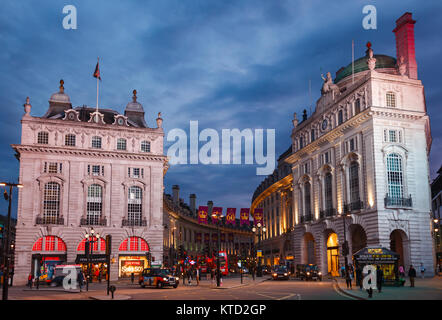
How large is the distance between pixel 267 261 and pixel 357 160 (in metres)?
51.8

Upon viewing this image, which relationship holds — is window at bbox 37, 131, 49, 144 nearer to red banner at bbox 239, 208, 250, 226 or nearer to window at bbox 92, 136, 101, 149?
window at bbox 92, 136, 101, 149

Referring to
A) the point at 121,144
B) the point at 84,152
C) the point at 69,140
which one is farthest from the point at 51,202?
the point at 121,144

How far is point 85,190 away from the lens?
66000 millimetres

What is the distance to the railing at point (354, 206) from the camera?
54.4 metres

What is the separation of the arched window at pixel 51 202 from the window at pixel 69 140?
18.8 ft

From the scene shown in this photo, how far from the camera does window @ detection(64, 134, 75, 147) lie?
66250mm

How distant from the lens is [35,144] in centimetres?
6462

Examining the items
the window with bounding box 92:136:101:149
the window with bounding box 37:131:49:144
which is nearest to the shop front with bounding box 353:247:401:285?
the window with bounding box 92:136:101:149

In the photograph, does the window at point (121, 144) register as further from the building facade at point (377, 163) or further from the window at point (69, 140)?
the building facade at point (377, 163)

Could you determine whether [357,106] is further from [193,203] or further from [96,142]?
[193,203]

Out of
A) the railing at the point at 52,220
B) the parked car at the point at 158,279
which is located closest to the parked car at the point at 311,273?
the parked car at the point at 158,279

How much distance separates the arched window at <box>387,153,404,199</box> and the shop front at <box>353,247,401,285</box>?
659 inches
